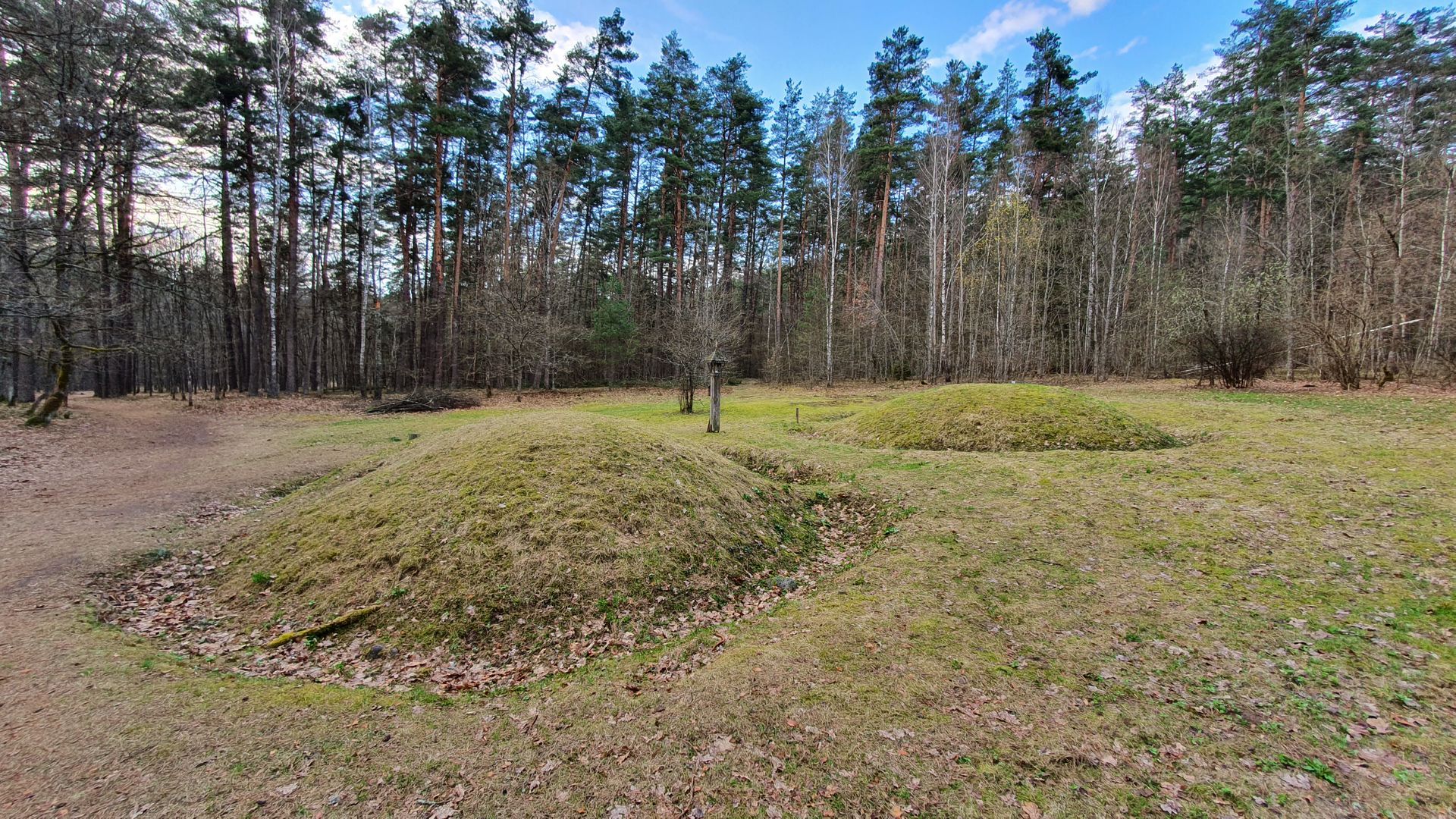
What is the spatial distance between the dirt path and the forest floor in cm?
3

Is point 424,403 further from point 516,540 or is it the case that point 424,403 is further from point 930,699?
point 930,699

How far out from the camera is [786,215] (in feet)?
123

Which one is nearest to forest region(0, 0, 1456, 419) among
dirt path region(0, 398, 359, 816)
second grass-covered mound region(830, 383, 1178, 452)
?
dirt path region(0, 398, 359, 816)

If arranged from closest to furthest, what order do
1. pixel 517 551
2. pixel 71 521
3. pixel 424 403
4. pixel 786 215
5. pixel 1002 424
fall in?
pixel 517 551
pixel 71 521
pixel 1002 424
pixel 424 403
pixel 786 215

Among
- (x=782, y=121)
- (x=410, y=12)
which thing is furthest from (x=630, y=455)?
(x=782, y=121)

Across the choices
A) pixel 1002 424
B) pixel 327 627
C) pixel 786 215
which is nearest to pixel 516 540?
pixel 327 627

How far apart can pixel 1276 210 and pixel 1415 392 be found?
1720 centimetres

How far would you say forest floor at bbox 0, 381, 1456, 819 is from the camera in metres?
2.42

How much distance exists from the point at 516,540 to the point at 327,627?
1561 millimetres

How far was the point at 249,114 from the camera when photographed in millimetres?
22219

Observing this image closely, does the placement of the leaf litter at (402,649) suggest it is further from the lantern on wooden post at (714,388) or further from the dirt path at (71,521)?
the lantern on wooden post at (714,388)

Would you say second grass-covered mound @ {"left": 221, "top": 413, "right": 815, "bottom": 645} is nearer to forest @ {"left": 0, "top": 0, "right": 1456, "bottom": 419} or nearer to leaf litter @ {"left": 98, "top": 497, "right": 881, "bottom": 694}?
leaf litter @ {"left": 98, "top": 497, "right": 881, "bottom": 694}

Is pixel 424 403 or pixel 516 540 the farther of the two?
pixel 424 403

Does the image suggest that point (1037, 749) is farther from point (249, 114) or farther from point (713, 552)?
point (249, 114)
